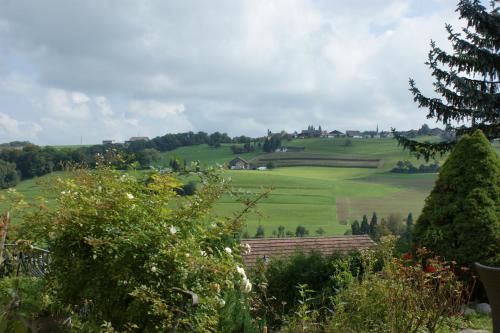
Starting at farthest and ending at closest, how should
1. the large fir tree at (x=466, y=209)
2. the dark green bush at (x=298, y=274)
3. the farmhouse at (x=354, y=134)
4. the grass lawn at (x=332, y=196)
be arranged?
the farmhouse at (x=354, y=134)
the grass lawn at (x=332, y=196)
the dark green bush at (x=298, y=274)
the large fir tree at (x=466, y=209)

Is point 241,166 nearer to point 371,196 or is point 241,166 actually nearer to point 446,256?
point 371,196

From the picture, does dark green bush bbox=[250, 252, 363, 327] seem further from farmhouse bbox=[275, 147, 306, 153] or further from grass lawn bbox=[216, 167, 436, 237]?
farmhouse bbox=[275, 147, 306, 153]

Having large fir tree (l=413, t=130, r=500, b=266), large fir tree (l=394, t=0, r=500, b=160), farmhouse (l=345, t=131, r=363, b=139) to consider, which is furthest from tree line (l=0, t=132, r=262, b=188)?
farmhouse (l=345, t=131, r=363, b=139)

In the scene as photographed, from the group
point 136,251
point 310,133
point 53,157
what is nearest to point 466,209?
point 136,251

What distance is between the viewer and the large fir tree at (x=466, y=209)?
7.28 meters

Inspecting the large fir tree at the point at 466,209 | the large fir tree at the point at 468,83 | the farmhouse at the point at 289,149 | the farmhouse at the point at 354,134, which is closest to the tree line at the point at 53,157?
the large fir tree at the point at 466,209

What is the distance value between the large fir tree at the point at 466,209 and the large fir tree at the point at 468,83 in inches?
233

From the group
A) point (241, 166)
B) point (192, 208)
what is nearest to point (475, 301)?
point (192, 208)

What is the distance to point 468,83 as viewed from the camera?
13.6 m

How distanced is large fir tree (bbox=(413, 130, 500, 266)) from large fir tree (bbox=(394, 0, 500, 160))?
5.91 metres

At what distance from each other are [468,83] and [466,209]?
23.8ft

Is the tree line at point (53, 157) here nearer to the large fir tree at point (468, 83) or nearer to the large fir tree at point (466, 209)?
the large fir tree at point (466, 209)

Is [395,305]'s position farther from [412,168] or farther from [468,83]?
[412,168]

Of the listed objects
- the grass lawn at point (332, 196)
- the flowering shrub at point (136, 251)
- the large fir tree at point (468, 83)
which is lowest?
the grass lawn at point (332, 196)
